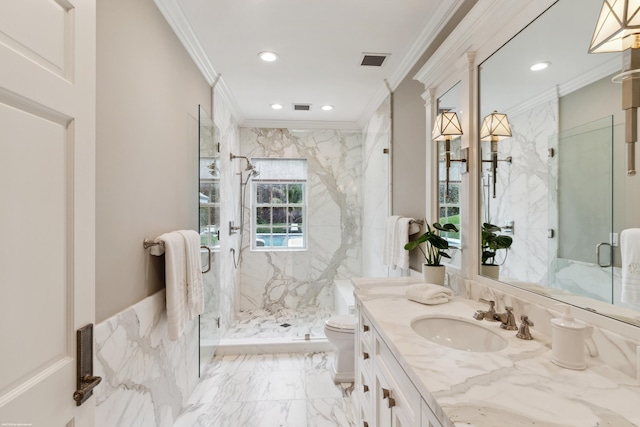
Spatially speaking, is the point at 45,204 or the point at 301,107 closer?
the point at 45,204

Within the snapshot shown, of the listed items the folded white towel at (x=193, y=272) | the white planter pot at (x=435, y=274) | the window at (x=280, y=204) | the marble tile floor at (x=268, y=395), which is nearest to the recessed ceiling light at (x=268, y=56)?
the folded white towel at (x=193, y=272)

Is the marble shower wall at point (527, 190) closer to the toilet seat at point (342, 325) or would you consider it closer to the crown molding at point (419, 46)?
the crown molding at point (419, 46)

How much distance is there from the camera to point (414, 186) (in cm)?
245

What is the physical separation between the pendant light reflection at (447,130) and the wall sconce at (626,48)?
812 millimetres

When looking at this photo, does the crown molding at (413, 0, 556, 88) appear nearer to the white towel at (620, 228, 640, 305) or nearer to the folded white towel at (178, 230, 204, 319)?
the white towel at (620, 228, 640, 305)

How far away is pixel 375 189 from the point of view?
358cm

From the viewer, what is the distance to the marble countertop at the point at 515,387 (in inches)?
25.7

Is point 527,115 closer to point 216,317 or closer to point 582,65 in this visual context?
point 582,65

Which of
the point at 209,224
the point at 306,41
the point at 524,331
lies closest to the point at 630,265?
the point at 524,331

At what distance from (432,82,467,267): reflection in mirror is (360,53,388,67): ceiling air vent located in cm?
71

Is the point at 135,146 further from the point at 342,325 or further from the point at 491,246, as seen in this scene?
the point at 342,325

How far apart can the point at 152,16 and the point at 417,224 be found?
2028mm

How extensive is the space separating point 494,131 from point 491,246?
0.54m

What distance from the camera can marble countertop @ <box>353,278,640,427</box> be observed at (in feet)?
2.14
